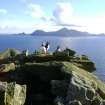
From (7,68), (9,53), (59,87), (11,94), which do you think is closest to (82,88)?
(59,87)

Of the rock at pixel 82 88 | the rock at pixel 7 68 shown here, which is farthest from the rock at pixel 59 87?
the rock at pixel 7 68

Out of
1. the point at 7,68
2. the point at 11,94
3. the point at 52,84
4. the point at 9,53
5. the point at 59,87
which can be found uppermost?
the point at 9,53

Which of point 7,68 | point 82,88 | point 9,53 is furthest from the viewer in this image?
point 9,53

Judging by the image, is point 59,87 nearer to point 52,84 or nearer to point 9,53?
point 52,84

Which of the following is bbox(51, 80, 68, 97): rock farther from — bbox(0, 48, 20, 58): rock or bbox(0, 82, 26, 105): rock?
bbox(0, 48, 20, 58): rock

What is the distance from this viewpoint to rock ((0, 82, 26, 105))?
23984 millimetres

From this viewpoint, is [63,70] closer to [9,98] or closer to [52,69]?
[52,69]

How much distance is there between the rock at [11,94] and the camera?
2398 cm

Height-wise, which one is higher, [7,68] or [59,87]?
[7,68]

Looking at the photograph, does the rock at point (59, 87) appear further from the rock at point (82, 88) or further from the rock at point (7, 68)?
the rock at point (7, 68)

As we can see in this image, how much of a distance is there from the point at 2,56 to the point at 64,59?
8.21 metres

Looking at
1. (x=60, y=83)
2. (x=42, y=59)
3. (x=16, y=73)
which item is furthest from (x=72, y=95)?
(x=42, y=59)

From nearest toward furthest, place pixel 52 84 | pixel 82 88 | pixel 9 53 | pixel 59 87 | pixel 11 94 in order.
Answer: pixel 11 94, pixel 82 88, pixel 59 87, pixel 52 84, pixel 9 53

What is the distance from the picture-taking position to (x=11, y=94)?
24891 millimetres
